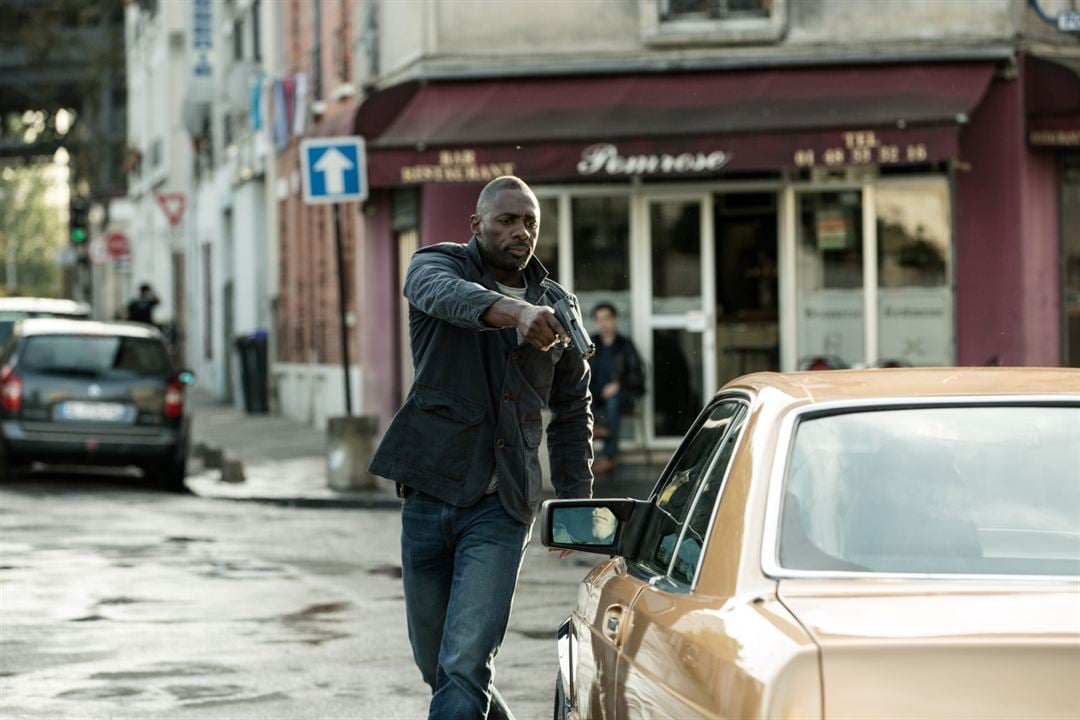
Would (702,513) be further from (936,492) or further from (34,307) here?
(34,307)

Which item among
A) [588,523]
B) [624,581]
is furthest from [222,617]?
[624,581]

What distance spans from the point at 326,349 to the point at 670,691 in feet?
83.1

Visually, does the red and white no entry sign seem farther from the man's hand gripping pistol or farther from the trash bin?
the man's hand gripping pistol

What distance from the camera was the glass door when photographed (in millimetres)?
20672

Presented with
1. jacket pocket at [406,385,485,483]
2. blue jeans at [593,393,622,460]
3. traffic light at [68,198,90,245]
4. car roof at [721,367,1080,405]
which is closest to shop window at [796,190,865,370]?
blue jeans at [593,393,622,460]

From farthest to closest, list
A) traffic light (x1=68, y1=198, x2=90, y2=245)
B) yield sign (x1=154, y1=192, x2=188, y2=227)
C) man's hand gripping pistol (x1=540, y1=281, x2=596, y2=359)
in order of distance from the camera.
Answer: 1. traffic light (x1=68, y1=198, x2=90, y2=245)
2. yield sign (x1=154, y1=192, x2=188, y2=227)
3. man's hand gripping pistol (x1=540, y1=281, x2=596, y2=359)

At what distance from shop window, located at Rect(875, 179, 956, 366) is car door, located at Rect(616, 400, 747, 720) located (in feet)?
50.7

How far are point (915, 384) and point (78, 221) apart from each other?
3603 centimetres

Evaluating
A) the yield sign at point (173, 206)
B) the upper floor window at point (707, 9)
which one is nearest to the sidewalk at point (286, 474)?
the yield sign at point (173, 206)

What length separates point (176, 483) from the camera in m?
19.6

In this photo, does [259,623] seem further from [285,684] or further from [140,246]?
[140,246]

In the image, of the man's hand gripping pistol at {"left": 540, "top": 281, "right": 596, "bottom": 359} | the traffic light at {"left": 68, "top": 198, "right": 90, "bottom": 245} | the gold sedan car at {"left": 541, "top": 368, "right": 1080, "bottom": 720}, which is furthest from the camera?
the traffic light at {"left": 68, "top": 198, "right": 90, "bottom": 245}

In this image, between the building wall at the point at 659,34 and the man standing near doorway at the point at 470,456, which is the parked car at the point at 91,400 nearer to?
the building wall at the point at 659,34

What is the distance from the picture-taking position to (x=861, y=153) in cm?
1900
